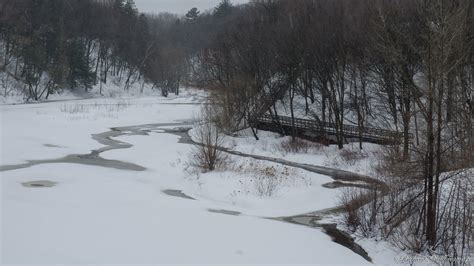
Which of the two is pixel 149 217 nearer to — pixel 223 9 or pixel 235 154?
pixel 235 154

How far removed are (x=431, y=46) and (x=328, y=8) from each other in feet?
109

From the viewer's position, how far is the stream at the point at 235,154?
49.6 feet

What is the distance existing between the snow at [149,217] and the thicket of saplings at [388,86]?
2549mm

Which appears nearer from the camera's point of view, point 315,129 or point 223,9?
point 315,129

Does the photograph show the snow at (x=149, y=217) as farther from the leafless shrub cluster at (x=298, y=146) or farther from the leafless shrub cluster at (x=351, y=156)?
the leafless shrub cluster at (x=298, y=146)

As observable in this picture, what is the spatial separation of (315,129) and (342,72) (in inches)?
216

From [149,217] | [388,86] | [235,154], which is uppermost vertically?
[388,86]

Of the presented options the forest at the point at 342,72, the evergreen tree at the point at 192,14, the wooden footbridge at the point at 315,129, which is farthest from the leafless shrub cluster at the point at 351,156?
the evergreen tree at the point at 192,14

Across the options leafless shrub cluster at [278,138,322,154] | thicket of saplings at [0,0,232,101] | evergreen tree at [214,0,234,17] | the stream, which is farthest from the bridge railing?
evergreen tree at [214,0,234,17]

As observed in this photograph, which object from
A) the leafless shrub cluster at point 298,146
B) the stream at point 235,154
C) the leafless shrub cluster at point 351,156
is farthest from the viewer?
the leafless shrub cluster at point 298,146

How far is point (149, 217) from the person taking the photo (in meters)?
14.0

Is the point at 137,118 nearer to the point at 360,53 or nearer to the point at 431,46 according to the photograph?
the point at 360,53

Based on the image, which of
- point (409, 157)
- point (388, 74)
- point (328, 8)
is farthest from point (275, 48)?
point (409, 157)

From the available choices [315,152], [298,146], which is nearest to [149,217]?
[315,152]
